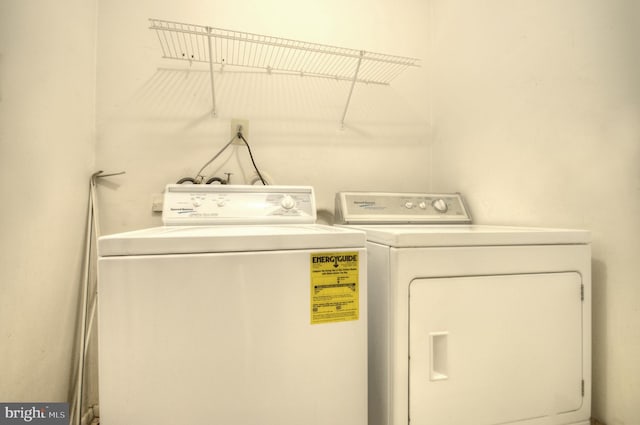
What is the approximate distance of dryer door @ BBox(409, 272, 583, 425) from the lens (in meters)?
0.90

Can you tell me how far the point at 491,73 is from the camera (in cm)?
153

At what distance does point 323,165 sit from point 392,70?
746 mm

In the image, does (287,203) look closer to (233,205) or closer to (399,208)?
(233,205)

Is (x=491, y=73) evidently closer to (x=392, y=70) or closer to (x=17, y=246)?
(x=392, y=70)

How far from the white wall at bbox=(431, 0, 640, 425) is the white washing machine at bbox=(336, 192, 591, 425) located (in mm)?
97

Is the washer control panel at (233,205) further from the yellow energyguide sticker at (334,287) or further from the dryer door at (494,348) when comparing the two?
the dryer door at (494,348)

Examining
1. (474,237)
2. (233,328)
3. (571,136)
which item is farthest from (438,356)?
(571,136)

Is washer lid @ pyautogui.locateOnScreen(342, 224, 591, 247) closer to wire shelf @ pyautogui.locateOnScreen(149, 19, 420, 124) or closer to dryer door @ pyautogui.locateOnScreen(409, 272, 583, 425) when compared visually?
dryer door @ pyautogui.locateOnScreen(409, 272, 583, 425)

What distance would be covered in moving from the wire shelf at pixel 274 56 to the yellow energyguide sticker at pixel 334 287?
113 centimetres

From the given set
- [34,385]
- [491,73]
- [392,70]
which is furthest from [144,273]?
[392,70]

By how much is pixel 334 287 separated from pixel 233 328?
0.28 m

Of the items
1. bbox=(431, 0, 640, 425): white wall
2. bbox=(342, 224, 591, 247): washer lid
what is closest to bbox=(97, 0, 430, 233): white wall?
bbox=(431, 0, 640, 425): white wall

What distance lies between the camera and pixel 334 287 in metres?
0.86

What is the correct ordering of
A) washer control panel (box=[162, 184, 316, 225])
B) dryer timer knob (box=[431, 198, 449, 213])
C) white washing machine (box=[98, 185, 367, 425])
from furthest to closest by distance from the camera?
1. dryer timer knob (box=[431, 198, 449, 213])
2. washer control panel (box=[162, 184, 316, 225])
3. white washing machine (box=[98, 185, 367, 425])
